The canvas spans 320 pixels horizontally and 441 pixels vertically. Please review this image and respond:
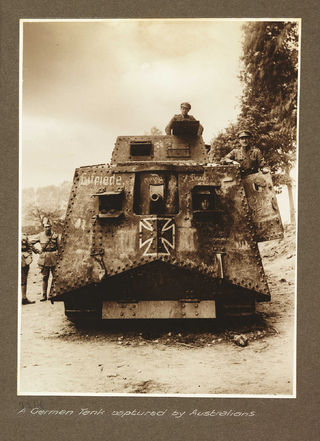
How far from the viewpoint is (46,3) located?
13.9 ft

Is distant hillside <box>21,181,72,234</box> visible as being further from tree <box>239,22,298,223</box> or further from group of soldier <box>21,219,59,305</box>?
tree <box>239,22,298,223</box>

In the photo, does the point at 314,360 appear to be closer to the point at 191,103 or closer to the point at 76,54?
the point at 191,103

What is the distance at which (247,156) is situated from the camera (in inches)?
211

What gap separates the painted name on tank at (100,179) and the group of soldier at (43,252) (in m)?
0.71

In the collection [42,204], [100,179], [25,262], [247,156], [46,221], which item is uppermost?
[247,156]

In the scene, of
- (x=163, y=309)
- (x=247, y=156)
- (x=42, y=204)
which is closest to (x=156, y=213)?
(x=163, y=309)

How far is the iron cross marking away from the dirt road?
115 cm

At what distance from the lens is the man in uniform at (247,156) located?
207 inches

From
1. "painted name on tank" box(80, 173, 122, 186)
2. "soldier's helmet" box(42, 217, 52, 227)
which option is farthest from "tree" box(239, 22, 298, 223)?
"soldier's helmet" box(42, 217, 52, 227)

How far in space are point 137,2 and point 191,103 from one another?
3.92 feet

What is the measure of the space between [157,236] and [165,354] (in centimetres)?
131
